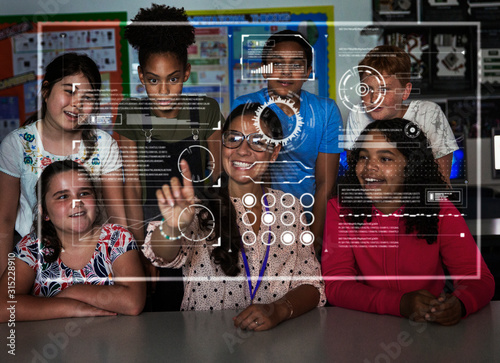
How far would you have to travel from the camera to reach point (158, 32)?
114cm

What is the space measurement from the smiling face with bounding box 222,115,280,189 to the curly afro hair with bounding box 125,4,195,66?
0.61 feet

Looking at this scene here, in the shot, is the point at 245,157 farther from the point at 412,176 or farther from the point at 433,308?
the point at 433,308

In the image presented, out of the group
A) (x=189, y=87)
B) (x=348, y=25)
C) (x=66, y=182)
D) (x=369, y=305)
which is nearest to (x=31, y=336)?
(x=66, y=182)

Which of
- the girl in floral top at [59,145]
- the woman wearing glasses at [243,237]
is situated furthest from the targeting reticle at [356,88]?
the girl in floral top at [59,145]

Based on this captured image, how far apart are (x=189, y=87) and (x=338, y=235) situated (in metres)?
0.48

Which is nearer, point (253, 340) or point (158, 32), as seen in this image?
point (253, 340)

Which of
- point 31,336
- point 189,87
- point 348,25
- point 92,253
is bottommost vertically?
point 31,336

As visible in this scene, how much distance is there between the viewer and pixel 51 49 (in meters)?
1.15

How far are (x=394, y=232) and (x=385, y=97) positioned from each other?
1.01 feet

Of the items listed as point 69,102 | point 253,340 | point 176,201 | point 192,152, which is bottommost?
point 253,340

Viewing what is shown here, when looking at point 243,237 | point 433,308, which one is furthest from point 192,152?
point 433,308

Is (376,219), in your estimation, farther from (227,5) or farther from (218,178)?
(227,5)

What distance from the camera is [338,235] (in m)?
1.21

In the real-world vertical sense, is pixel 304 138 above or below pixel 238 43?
below
